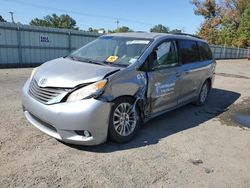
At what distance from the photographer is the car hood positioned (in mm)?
3859

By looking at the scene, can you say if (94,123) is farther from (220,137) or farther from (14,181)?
(220,137)

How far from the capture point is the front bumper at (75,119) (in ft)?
12.2

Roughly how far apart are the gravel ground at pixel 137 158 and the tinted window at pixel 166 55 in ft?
3.94

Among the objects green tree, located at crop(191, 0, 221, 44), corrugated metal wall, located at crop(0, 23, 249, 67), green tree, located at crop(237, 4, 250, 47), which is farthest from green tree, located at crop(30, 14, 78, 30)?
corrugated metal wall, located at crop(0, 23, 249, 67)

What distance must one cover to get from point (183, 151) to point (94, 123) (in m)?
1.48

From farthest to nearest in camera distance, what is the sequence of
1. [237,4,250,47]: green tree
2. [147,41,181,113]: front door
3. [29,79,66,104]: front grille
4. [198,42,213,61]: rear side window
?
[237,4,250,47]: green tree, [198,42,213,61]: rear side window, [147,41,181,113]: front door, [29,79,66,104]: front grille

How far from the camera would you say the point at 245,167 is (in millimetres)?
3918

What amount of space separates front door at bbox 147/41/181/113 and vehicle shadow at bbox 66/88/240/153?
1.24ft

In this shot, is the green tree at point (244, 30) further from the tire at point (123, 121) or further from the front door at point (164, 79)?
the tire at point (123, 121)

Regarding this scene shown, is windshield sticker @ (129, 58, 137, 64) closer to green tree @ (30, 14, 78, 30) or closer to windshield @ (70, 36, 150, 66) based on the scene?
windshield @ (70, 36, 150, 66)

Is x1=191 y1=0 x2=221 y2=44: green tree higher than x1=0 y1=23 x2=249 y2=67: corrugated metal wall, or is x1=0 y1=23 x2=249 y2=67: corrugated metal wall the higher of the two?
x1=191 y1=0 x2=221 y2=44: green tree

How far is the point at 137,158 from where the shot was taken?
3893 millimetres

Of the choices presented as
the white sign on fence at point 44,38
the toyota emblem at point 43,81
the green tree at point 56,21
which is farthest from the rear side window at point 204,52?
the green tree at point 56,21

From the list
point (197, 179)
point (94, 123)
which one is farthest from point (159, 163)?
point (94, 123)
